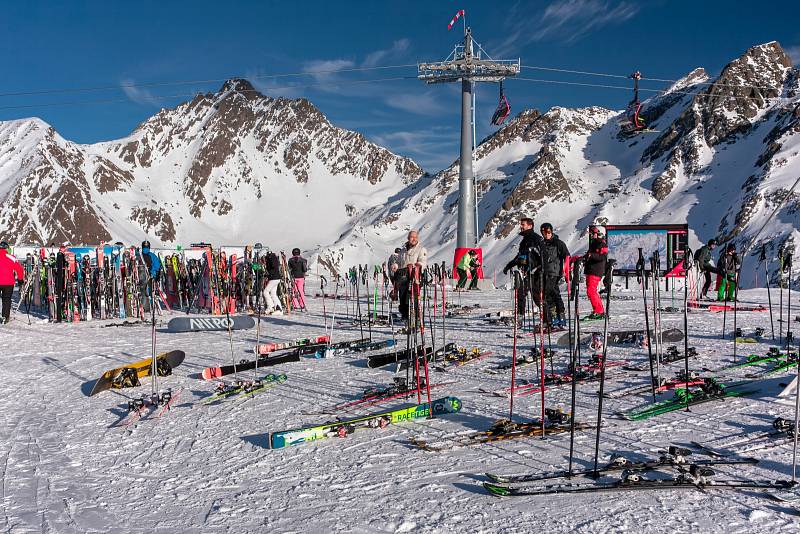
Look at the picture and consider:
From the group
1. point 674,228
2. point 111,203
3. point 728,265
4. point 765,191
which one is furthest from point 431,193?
point 728,265

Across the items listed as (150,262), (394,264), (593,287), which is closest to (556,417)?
(394,264)

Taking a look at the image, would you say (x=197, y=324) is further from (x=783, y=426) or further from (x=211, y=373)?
(x=783, y=426)

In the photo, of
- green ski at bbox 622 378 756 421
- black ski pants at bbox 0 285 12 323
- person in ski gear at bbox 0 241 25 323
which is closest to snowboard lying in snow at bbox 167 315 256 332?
person in ski gear at bbox 0 241 25 323

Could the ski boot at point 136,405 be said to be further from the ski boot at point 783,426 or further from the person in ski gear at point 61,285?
the person in ski gear at point 61,285

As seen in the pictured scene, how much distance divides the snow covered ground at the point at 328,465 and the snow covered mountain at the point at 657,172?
42.2 metres

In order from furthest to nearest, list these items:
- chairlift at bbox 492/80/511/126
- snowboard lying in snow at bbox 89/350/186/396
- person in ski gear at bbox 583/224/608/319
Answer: chairlift at bbox 492/80/511/126, person in ski gear at bbox 583/224/608/319, snowboard lying in snow at bbox 89/350/186/396

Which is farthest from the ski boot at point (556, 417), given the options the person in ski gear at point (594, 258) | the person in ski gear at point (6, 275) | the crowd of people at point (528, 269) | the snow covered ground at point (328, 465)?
the person in ski gear at point (6, 275)

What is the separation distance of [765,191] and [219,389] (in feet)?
220

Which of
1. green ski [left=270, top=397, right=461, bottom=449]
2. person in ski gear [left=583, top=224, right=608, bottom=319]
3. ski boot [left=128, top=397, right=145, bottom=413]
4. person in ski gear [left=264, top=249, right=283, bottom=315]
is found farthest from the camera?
person in ski gear [left=264, top=249, right=283, bottom=315]

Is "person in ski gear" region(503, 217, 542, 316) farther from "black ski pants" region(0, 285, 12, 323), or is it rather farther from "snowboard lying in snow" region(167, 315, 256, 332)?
"black ski pants" region(0, 285, 12, 323)

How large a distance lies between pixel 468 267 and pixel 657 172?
6806cm

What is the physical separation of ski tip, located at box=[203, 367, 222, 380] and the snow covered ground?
4.4 inches

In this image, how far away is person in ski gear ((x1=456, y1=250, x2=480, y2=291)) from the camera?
26.3m

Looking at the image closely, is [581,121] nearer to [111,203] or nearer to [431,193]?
[431,193]
